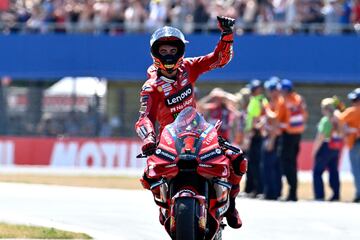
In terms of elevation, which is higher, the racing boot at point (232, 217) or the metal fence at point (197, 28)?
the metal fence at point (197, 28)

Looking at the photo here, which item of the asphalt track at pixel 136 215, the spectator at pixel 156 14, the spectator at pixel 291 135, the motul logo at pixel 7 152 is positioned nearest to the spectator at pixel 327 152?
the spectator at pixel 291 135

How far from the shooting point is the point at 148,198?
16.7 m

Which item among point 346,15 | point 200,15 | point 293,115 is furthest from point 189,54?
point 293,115

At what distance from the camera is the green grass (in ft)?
37.4

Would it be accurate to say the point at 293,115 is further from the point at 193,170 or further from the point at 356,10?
the point at 356,10

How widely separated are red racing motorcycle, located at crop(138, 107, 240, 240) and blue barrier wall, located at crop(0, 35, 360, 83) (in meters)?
19.2

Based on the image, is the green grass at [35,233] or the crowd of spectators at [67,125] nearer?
the green grass at [35,233]

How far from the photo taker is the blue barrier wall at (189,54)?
94.2 feet

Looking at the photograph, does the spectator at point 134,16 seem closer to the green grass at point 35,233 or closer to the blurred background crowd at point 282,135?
the blurred background crowd at point 282,135

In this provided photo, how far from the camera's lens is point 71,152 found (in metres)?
28.0

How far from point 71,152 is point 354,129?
38.6 ft

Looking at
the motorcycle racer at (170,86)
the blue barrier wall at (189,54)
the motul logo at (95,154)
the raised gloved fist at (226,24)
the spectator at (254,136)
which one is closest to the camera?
the motorcycle racer at (170,86)

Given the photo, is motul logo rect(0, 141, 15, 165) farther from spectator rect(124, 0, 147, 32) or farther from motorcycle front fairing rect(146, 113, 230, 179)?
motorcycle front fairing rect(146, 113, 230, 179)

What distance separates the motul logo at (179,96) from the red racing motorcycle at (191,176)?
686 millimetres
